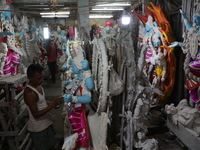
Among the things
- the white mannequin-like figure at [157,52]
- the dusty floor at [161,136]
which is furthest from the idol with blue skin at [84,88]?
the white mannequin-like figure at [157,52]

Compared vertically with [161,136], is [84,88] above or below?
above

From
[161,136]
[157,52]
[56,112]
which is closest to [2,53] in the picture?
[56,112]

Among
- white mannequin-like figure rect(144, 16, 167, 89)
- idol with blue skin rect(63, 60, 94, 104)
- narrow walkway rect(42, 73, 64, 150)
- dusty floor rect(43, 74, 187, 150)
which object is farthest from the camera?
white mannequin-like figure rect(144, 16, 167, 89)

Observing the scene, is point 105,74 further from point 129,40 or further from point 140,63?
point 129,40

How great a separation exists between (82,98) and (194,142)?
5.89 feet

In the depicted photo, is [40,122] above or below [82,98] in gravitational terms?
below

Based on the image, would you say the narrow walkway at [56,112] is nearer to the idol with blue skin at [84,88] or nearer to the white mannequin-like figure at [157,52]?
the idol with blue skin at [84,88]

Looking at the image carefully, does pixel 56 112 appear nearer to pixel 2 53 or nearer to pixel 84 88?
pixel 2 53

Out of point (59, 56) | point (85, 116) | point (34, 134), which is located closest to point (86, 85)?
point (85, 116)

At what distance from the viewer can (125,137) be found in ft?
6.58

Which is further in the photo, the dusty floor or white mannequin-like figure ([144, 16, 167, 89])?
white mannequin-like figure ([144, 16, 167, 89])

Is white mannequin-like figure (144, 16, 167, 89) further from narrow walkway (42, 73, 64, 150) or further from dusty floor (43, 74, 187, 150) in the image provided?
narrow walkway (42, 73, 64, 150)

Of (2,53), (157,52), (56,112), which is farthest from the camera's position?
(56,112)

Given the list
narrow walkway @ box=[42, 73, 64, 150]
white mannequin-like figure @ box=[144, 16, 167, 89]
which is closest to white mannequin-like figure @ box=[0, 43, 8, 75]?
narrow walkway @ box=[42, 73, 64, 150]
